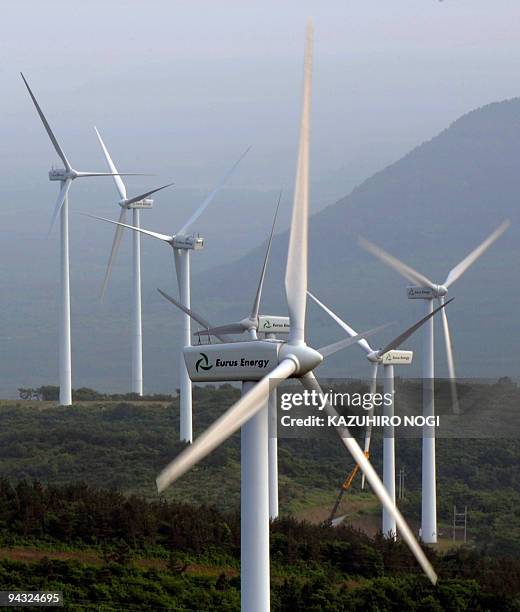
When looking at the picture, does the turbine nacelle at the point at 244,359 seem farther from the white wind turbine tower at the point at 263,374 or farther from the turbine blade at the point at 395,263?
the turbine blade at the point at 395,263

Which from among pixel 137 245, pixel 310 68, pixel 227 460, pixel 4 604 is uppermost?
pixel 137 245

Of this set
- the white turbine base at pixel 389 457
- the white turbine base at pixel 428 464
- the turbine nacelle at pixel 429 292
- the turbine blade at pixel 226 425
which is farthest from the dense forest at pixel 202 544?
the turbine blade at pixel 226 425

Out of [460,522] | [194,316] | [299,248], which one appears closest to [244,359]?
[299,248]

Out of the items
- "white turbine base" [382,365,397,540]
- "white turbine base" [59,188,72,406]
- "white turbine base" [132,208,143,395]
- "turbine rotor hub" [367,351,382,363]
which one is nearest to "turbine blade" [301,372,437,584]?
"turbine rotor hub" [367,351,382,363]

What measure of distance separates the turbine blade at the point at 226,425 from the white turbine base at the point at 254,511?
1.38 meters

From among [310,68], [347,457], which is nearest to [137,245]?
[347,457]

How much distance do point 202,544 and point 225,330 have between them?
46.6 feet

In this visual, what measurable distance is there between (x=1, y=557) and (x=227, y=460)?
4743 cm

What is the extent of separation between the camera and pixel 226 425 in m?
37.0

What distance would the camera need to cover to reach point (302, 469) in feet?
378

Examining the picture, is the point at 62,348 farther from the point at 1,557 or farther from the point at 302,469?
the point at 1,557

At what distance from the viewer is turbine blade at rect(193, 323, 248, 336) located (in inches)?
2182

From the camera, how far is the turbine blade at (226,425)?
111 ft

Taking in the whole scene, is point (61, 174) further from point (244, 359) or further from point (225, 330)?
point (244, 359)
